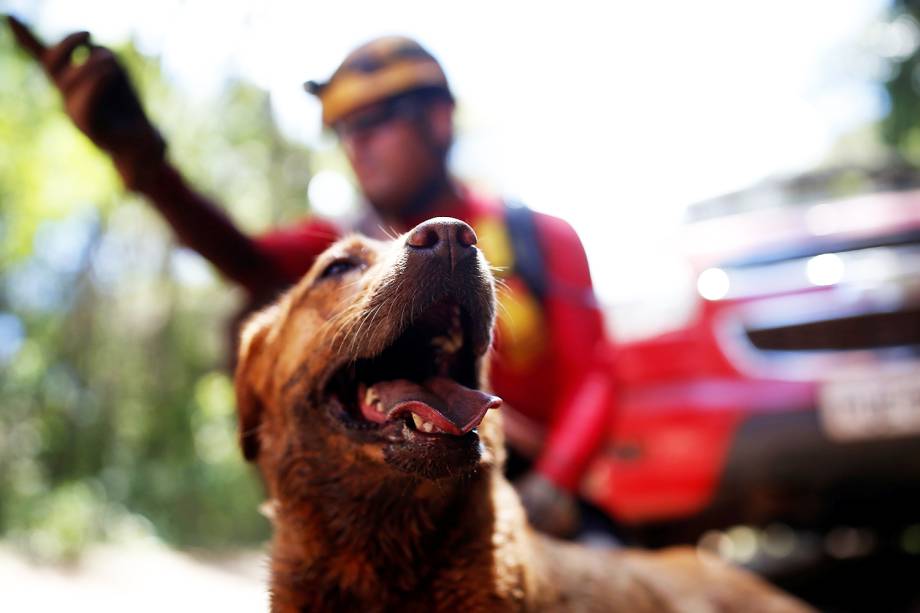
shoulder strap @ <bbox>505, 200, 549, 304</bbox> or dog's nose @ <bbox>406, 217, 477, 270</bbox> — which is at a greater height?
shoulder strap @ <bbox>505, 200, 549, 304</bbox>

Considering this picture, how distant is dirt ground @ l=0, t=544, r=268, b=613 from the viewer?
5621 mm

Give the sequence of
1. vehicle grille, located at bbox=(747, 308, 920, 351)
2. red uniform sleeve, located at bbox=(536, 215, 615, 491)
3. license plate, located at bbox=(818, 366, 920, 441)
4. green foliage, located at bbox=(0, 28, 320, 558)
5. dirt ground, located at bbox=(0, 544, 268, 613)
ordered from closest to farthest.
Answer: red uniform sleeve, located at bbox=(536, 215, 615, 491)
license plate, located at bbox=(818, 366, 920, 441)
vehicle grille, located at bbox=(747, 308, 920, 351)
dirt ground, located at bbox=(0, 544, 268, 613)
green foliage, located at bbox=(0, 28, 320, 558)

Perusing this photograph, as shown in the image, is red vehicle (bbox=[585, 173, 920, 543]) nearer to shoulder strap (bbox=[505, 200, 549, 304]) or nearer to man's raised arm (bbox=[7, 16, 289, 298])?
shoulder strap (bbox=[505, 200, 549, 304])

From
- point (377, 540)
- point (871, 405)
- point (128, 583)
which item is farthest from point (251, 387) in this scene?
point (128, 583)

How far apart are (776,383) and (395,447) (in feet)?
9.46

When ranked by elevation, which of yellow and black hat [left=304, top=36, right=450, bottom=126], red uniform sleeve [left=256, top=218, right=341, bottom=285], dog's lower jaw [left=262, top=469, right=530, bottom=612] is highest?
yellow and black hat [left=304, top=36, right=450, bottom=126]

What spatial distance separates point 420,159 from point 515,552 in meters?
1.94

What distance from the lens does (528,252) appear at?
11.8 feet

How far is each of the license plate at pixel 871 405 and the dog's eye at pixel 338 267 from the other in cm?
272

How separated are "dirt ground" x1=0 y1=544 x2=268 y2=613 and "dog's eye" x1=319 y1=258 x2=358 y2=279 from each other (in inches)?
114

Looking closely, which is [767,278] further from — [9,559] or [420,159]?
[9,559]

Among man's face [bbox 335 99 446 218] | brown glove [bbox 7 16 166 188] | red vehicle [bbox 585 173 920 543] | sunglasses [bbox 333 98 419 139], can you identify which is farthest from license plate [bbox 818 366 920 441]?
brown glove [bbox 7 16 166 188]

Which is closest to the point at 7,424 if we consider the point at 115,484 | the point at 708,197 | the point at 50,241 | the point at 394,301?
the point at 115,484

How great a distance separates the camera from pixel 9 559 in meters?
6.77
